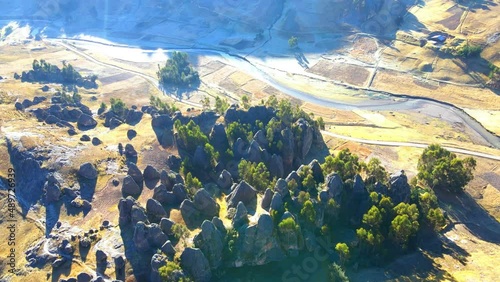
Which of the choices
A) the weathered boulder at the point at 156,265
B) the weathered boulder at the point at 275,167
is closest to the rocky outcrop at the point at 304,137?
the weathered boulder at the point at 275,167

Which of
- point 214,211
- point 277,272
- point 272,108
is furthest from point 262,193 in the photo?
point 272,108

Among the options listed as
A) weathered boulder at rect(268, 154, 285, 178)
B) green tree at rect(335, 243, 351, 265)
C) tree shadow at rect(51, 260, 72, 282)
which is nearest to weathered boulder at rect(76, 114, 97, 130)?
tree shadow at rect(51, 260, 72, 282)

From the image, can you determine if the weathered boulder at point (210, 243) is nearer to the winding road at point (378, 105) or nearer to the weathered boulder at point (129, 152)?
the weathered boulder at point (129, 152)

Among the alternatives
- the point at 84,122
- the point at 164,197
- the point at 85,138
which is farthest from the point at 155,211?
the point at 84,122

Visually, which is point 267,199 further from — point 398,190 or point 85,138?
point 85,138

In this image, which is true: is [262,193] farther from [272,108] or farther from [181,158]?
[272,108]

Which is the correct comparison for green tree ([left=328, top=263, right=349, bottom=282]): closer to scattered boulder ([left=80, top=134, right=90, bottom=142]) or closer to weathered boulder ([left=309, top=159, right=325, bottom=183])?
weathered boulder ([left=309, top=159, right=325, bottom=183])
